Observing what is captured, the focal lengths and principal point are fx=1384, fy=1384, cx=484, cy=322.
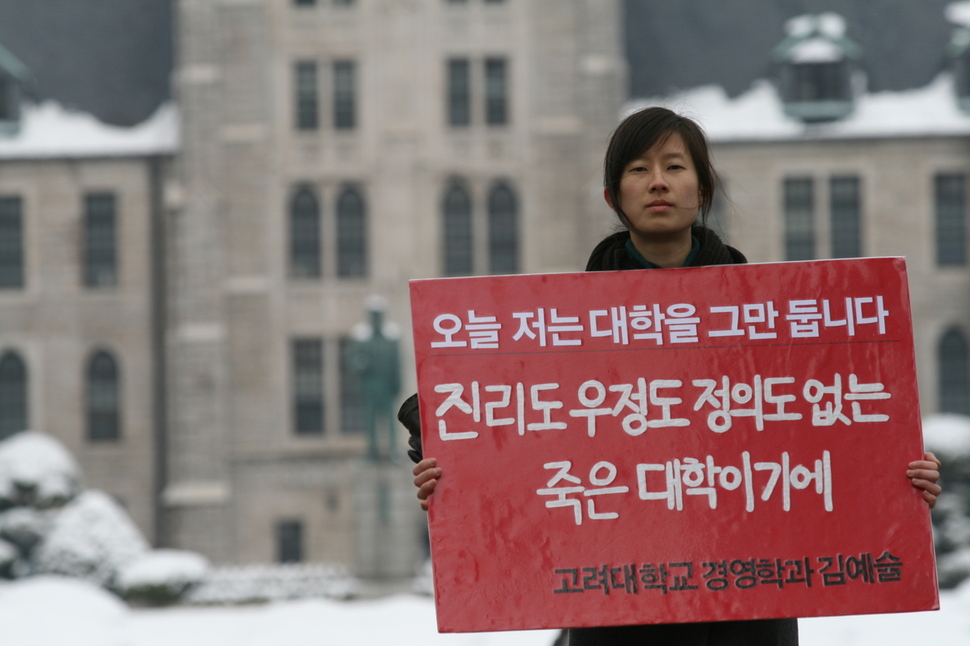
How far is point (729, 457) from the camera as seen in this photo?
357 centimetres

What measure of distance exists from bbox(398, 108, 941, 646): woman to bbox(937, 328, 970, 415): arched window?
1129 inches

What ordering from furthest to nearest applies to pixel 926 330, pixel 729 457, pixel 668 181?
pixel 926 330, pixel 729 457, pixel 668 181

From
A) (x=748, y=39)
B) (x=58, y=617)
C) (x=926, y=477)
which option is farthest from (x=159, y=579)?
(x=926, y=477)

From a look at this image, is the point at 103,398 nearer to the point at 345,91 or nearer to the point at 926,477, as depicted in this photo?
the point at 345,91

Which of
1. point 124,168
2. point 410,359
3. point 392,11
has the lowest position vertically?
point 410,359

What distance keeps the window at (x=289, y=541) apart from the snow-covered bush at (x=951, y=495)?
13.2 meters

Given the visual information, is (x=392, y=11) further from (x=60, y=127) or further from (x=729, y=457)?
(x=729, y=457)

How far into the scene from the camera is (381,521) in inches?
883

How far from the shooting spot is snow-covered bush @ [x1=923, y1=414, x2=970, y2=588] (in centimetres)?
2445

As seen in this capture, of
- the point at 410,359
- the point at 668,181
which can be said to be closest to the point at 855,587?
the point at 668,181

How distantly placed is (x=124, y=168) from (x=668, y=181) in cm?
2981

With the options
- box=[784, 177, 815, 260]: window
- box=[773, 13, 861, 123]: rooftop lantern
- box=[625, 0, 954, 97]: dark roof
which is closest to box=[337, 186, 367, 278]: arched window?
box=[625, 0, 954, 97]: dark roof

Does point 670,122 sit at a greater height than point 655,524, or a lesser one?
greater

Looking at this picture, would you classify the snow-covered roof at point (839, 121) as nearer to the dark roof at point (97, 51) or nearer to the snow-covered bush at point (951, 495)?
the snow-covered bush at point (951, 495)
